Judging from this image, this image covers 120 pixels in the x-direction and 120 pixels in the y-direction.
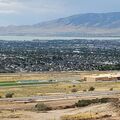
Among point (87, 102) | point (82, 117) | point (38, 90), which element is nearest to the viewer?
point (82, 117)

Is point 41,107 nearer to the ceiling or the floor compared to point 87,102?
nearer to the ceiling

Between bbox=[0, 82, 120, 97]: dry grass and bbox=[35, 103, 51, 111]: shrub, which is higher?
bbox=[35, 103, 51, 111]: shrub

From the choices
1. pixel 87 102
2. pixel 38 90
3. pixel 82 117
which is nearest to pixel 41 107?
pixel 87 102

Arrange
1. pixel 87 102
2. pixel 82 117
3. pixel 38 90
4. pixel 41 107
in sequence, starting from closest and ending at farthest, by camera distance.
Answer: pixel 82 117 < pixel 41 107 < pixel 87 102 < pixel 38 90

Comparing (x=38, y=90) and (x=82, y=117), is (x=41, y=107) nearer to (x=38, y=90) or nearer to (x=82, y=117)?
(x=82, y=117)

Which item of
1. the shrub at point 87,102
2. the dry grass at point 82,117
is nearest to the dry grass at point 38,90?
the shrub at point 87,102

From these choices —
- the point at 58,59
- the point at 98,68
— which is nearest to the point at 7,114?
the point at 98,68

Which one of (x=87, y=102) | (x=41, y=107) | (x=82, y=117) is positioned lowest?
(x=87, y=102)

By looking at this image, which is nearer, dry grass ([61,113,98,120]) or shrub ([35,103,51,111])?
dry grass ([61,113,98,120])

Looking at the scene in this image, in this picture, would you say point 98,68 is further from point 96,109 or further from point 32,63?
point 96,109

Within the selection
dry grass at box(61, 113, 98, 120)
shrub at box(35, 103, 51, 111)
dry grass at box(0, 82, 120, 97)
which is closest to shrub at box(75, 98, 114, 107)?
shrub at box(35, 103, 51, 111)

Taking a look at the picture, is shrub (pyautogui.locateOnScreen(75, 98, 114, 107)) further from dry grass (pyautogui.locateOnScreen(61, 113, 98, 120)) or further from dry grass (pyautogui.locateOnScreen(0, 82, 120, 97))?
dry grass (pyautogui.locateOnScreen(0, 82, 120, 97))
